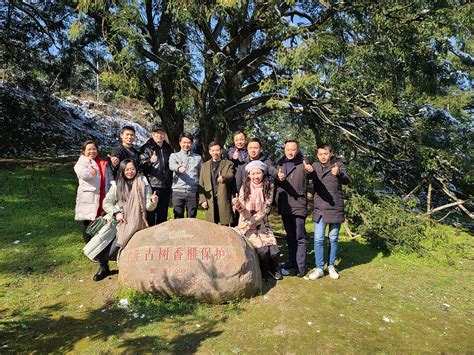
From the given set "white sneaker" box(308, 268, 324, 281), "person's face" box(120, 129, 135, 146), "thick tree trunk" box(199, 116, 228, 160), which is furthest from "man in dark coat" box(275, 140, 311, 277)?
"thick tree trunk" box(199, 116, 228, 160)

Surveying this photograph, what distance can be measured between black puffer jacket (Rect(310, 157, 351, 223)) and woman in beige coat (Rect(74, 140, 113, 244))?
309 cm

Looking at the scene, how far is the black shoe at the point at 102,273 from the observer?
492 cm

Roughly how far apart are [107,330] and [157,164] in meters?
2.62

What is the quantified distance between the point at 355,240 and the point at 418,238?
1.27m

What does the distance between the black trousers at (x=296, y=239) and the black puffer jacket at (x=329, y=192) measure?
1.05 ft

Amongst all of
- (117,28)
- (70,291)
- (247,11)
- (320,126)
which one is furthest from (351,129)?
(70,291)

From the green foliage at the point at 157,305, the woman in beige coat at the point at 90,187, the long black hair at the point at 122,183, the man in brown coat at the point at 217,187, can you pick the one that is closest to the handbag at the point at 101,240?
the woman in beige coat at the point at 90,187

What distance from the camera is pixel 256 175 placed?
192 inches

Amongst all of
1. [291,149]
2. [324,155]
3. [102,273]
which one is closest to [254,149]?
[291,149]

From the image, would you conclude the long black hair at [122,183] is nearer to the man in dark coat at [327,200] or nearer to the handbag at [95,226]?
the handbag at [95,226]

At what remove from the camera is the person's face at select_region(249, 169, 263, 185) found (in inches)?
191

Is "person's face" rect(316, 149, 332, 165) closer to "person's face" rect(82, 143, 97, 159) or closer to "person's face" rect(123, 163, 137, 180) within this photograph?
"person's face" rect(123, 163, 137, 180)

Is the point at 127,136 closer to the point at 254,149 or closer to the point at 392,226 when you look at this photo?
the point at 254,149

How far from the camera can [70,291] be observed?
4.62 m
